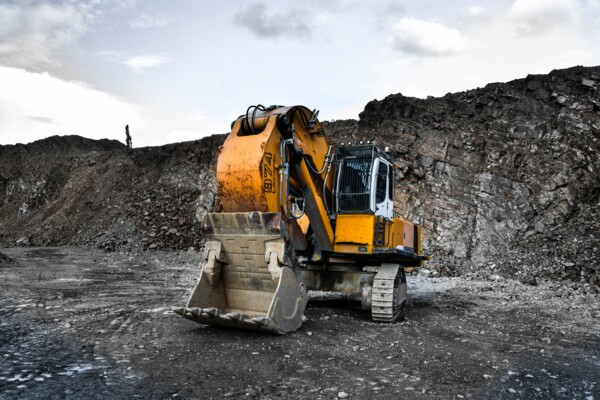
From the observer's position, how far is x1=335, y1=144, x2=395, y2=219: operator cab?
7535 mm

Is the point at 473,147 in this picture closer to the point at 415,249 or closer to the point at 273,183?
the point at 415,249

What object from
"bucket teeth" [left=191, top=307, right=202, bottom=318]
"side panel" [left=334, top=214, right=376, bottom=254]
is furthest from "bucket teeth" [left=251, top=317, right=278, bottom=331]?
"side panel" [left=334, top=214, right=376, bottom=254]

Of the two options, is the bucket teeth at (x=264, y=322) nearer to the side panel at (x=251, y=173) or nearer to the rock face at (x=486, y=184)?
the side panel at (x=251, y=173)

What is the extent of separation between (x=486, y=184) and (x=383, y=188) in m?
11.0

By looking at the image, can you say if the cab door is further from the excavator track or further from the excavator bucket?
the excavator bucket

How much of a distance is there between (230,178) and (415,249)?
512 cm

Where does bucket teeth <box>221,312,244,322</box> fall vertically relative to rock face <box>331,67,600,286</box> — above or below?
below

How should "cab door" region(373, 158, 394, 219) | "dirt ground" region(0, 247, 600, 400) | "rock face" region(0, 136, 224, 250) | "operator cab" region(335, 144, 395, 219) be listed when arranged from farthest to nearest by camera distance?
"rock face" region(0, 136, 224, 250) < "cab door" region(373, 158, 394, 219) < "operator cab" region(335, 144, 395, 219) < "dirt ground" region(0, 247, 600, 400)

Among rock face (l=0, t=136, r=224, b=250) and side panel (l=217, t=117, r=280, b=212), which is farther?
rock face (l=0, t=136, r=224, b=250)

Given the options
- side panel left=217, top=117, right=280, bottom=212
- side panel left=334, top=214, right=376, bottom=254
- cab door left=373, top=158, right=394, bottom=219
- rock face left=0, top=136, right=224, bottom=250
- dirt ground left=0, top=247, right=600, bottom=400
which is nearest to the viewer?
dirt ground left=0, top=247, right=600, bottom=400

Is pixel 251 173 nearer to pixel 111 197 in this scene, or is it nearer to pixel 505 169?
pixel 505 169

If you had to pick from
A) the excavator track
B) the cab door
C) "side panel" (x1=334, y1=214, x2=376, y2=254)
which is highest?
the cab door

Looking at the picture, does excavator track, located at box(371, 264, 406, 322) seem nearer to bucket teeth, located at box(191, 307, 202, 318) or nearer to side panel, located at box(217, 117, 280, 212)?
side panel, located at box(217, 117, 280, 212)

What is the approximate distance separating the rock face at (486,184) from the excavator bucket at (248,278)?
8522 millimetres
